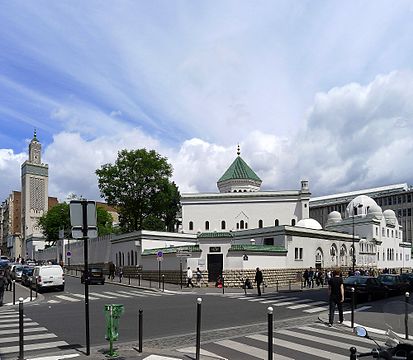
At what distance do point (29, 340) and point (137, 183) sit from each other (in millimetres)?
51117

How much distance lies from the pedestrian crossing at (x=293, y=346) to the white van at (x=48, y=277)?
868 inches

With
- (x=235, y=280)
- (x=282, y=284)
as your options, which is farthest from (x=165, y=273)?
(x=282, y=284)

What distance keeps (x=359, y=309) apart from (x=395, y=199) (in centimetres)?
10920

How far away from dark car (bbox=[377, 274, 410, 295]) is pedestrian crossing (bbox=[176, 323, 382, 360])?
17960 millimetres

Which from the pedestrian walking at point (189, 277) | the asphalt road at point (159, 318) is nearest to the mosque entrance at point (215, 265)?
the pedestrian walking at point (189, 277)

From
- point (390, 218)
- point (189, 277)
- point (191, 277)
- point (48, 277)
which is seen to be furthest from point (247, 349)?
point (390, 218)

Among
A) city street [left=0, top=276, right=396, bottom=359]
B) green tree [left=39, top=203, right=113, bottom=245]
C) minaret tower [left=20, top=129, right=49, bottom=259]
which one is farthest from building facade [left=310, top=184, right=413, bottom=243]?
city street [left=0, top=276, right=396, bottom=359]

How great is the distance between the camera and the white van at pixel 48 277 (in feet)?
107

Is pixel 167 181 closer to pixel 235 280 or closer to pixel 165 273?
pixel 165 273

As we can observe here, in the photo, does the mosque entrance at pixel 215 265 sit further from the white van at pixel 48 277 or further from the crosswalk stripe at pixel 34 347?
the crosswalk stripe at pixel 34 347

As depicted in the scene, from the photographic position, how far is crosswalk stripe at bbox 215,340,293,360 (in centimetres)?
1077

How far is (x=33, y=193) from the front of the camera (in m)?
146

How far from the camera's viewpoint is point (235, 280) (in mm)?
39062

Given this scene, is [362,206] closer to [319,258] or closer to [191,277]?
[319,258]
